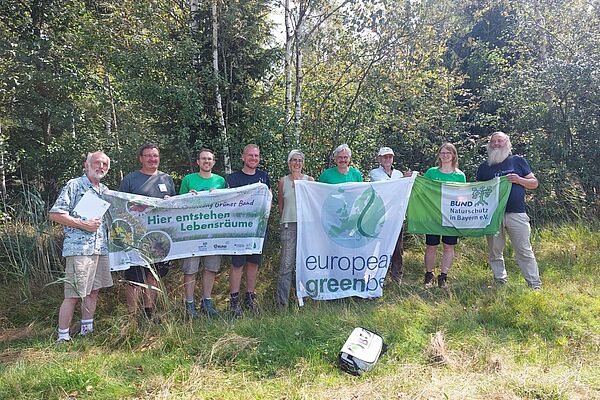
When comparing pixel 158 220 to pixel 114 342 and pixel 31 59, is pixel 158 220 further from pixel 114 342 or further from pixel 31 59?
pixel 31 59

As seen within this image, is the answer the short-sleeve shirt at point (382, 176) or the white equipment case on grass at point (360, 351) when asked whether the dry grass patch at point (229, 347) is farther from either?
the short-sleeve shirt at point (382, 176)

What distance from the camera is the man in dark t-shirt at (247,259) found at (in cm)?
451

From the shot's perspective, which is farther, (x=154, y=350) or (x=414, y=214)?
(x=414, y=214)

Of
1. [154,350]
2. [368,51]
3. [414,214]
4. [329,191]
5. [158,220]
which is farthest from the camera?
[368,51]

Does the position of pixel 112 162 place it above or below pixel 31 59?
below

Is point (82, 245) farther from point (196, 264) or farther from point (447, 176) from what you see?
point (447, 176)

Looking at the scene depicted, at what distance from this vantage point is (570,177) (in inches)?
295

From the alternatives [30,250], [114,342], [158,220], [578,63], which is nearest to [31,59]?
[30,250]

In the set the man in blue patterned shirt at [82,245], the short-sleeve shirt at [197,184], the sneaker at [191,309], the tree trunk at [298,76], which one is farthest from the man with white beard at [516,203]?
the man in blue patterned shirt at [82,245]

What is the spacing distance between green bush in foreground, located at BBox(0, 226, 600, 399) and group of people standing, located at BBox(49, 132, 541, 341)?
253 millimetres

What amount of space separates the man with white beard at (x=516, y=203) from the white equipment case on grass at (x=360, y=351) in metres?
2.29

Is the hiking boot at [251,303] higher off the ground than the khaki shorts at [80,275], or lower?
lower

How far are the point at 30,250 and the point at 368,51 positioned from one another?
5.44 m

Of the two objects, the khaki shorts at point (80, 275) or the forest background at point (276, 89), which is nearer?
the khaki shorts at point (80, 275)
